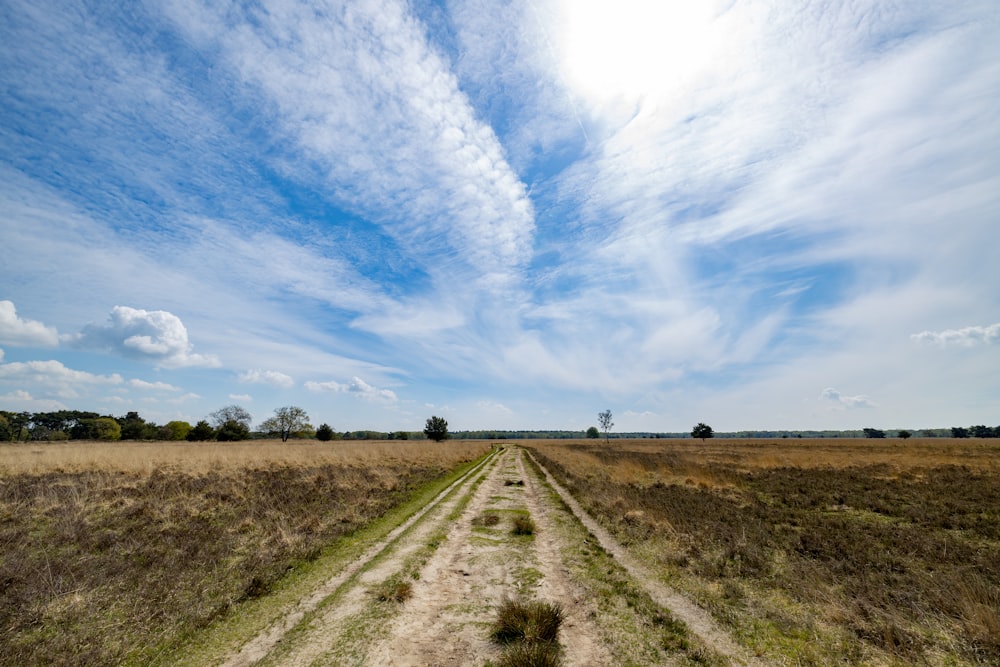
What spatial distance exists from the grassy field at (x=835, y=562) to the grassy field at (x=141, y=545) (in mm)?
9184

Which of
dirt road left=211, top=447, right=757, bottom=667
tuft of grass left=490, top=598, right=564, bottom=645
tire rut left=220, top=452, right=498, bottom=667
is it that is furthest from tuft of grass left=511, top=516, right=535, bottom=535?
tuft of grass left=490, top=598, right=564, bottom=645

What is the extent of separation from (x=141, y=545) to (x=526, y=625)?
10.5 m

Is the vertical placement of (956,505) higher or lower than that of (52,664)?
higher

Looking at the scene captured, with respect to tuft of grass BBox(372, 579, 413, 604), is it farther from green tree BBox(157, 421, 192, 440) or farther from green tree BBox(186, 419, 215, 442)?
green tree BBox(157, 421, 192, 440)

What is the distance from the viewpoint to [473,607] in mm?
7195

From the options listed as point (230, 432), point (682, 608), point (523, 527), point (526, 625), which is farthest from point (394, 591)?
point (230, 432)

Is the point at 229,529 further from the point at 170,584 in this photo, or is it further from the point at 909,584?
the point at 909,584

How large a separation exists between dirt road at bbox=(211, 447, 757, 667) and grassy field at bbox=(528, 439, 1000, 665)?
973 millimetres

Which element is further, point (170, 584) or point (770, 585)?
point (770, 585)

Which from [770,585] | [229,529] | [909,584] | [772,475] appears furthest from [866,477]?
[229,529]

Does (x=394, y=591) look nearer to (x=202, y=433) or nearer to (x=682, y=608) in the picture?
(x=682, y=608)

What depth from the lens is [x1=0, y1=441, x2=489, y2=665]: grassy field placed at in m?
6.12

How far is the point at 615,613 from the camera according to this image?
22.8 feet

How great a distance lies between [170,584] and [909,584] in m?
15.4
